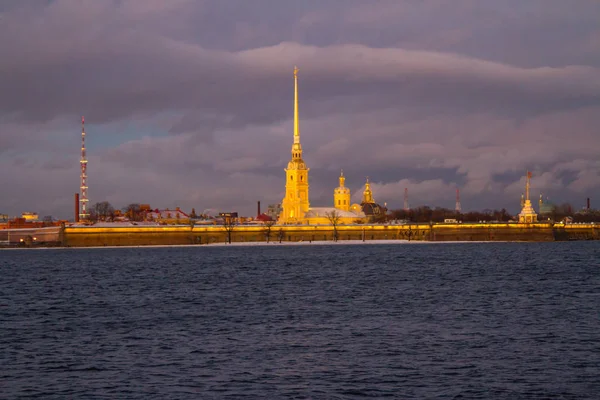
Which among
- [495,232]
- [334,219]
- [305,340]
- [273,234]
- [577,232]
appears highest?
[334,219]

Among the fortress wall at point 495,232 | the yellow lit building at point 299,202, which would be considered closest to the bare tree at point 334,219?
the yellow lit building at point 299,202

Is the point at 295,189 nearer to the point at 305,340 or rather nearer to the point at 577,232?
the point at 577,232

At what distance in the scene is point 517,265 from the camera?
75.0 metres

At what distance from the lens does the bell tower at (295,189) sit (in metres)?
180

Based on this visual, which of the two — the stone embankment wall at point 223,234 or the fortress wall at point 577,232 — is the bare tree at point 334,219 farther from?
the fortress wall at point 577,232

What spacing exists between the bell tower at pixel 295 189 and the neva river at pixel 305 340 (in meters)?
125

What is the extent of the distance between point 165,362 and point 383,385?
22.1 feet

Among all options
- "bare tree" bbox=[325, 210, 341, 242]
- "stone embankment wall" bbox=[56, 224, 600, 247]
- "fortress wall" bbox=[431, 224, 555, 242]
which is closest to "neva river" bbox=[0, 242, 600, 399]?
"stone embankment wall" bbox=[56, 224, 600, 247]

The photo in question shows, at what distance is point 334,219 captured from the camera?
170 metres

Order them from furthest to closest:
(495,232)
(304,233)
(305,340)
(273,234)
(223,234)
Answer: (304,233) < (273,234) < (223,234) < (495,232) < (305,340)

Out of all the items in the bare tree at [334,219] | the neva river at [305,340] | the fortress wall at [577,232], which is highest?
the bare tree at [334,219]

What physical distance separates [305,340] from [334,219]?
140 m

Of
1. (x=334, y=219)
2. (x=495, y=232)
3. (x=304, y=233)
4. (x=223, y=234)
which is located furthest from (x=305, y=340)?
(x=334, y=219)

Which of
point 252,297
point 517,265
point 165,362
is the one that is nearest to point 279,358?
point 165,362
